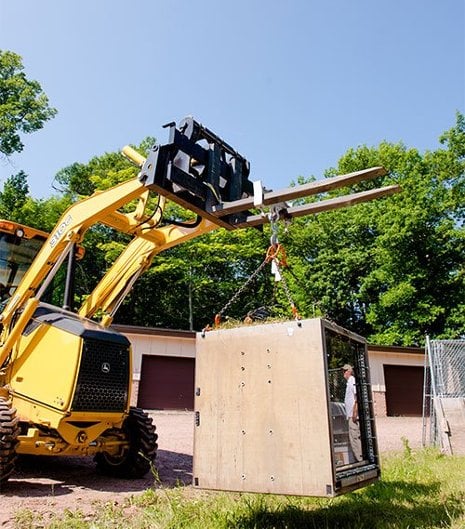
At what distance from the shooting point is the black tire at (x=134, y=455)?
7.47m

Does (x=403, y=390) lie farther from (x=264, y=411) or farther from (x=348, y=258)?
(x=264, y=411)

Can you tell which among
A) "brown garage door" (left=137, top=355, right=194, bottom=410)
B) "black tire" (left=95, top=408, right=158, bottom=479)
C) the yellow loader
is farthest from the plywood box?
"brown garage door" (left=137, top=355, right=194, bottom=410)

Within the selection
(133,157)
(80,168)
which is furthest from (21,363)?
(80,168)

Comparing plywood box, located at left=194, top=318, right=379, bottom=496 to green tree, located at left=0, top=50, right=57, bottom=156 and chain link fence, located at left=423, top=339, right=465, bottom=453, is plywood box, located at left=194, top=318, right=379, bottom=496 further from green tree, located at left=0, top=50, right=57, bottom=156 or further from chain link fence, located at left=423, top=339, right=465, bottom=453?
green tree, located at left=0, top=50, right=57, bottom=156

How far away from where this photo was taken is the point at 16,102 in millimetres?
25922

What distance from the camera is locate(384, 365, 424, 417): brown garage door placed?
23.0 metres

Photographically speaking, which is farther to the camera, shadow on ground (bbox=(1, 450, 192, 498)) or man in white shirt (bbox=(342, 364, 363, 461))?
shadow on ground (bbox=(1, 450, 192, 498))

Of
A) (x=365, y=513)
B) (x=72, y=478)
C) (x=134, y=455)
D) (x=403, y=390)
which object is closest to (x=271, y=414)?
(x=365, y=513)

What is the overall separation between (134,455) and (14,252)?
368cm

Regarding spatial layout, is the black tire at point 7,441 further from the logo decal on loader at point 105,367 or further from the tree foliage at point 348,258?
the tree foliage at point 348,258

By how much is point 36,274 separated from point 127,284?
144 centimetres

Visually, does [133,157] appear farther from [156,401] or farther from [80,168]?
[80,168]

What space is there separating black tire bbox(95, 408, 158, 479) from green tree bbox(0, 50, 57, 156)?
2249cm

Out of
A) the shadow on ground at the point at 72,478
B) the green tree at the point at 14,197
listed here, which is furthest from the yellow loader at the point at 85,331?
the green tree at the point at 14,197
